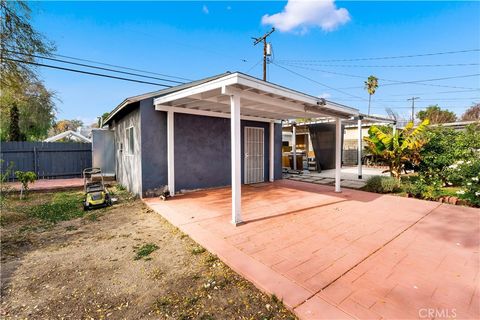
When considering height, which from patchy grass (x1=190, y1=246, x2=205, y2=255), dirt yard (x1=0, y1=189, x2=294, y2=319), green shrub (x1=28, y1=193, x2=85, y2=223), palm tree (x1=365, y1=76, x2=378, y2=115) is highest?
palm tree (x1=365, y1=76, x2=378, y2=115)

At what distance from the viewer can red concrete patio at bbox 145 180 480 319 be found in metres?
2.26

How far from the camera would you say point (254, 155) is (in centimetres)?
914

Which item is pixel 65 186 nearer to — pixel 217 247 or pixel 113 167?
pixel 113 167

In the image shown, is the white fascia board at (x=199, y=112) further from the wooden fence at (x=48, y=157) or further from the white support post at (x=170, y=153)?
the wooden fence at (x=48, y=157)

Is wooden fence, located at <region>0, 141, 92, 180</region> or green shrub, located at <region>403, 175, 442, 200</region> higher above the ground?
wooden fence, located at <region>0, 141, 92, 180</region>

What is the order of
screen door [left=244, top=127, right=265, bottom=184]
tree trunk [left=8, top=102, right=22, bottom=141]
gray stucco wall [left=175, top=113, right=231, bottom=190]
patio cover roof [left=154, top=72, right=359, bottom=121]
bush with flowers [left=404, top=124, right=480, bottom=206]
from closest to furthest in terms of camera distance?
patio cover roof [left=154, top=72, right=359, bottom=121] → bush with flowers [left=404, top=124, right=480, bottom=206] → gray stucco wall [left=175, top=113, right=231, bottom=190] → screen door [left=244, top=127, right=265, bottom=184] → tree trunk [left=8, top=102, right=22, bottom=141]

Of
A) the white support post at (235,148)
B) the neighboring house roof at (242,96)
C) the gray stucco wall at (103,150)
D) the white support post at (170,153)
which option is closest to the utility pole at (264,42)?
the neighboring house roof at (242,96)

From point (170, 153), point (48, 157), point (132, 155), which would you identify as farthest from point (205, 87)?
point (48, 157)

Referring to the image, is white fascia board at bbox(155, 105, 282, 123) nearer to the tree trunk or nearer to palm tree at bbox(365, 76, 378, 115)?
the tree trunk

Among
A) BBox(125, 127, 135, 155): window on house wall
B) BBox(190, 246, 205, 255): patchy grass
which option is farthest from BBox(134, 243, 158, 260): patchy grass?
BBox(125, 127, 135, 155): window on house wall

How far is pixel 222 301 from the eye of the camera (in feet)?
7.73

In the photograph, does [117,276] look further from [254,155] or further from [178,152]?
[254,155]

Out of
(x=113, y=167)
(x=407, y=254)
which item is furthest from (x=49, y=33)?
(x=407, y=254)

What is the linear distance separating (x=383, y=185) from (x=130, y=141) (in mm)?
9151
